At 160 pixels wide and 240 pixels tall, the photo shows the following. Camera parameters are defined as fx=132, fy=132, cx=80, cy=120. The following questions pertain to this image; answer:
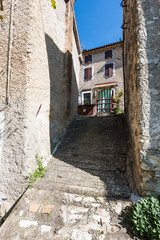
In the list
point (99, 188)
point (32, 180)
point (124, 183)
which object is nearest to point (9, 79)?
point (32, 180)

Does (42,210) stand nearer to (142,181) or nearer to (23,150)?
(23,150)

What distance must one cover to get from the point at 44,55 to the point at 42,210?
3337 millimetres

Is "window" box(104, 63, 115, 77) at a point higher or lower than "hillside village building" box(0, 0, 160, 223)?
higher

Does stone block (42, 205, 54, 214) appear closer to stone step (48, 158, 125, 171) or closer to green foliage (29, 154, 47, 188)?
green foliage (29, 154, 47, 188)

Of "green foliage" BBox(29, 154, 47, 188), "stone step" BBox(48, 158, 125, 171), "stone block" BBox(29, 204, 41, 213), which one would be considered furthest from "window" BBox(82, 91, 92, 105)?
"stone block" BBox(29, 204, 41, 213)

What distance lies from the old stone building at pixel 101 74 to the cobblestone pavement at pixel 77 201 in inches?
370

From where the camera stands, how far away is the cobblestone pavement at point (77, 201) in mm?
1721

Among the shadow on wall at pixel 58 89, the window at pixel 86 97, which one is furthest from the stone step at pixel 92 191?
the window at pixel 86 97

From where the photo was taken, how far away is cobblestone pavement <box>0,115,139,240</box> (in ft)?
5.65

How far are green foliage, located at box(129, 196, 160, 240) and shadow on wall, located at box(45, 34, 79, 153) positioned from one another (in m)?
2.53

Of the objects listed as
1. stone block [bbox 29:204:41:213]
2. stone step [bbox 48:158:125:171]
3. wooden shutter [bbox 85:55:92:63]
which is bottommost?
stone block [bbox 29:204:41:213]

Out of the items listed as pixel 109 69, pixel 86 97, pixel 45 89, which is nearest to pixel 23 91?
pixel 45 89

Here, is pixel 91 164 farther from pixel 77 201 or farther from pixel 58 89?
pixel 58 89

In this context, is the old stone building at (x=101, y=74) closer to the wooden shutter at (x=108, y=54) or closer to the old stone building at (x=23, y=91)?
the wooden shutter at (x=108, y=54)
